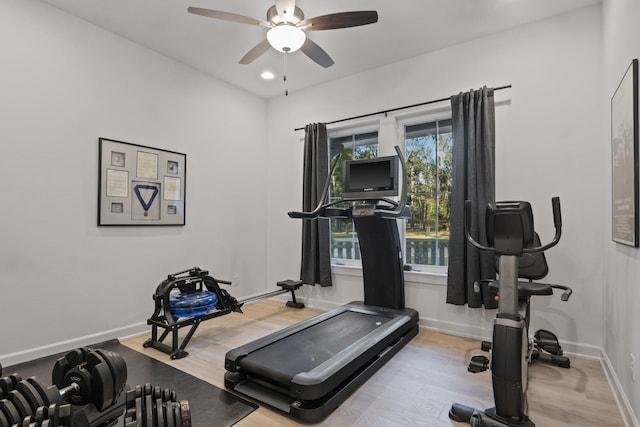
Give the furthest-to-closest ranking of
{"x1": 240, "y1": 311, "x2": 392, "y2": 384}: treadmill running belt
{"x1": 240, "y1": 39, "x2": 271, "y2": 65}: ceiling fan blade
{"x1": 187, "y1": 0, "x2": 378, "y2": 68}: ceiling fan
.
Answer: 1. {"x1": 240, "y1": 39, "x2": 271, "y2": 65}: ceiling fan blade
2. {"x1": 187, "y1": 0, "x2": 378, "y2": 68}: ceiling fan
3. {"x1": 240, "y1": 311, "x2": 392, "y2": 384}: treadmill running belt

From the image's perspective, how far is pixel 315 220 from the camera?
426 centimetres

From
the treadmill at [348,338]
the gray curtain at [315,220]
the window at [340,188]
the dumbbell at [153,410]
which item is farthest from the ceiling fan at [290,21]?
the dumbbell at [153,410]

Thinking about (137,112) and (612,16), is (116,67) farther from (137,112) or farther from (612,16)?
(612,16)

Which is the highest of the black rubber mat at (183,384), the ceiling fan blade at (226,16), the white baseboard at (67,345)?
Result: the ceiling fan blade at (226,16)

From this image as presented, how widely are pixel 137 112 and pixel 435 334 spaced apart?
392cm

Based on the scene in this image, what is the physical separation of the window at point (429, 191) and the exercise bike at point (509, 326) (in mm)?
1791

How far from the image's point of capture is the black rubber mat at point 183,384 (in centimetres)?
202

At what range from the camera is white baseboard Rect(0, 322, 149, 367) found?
2668mm

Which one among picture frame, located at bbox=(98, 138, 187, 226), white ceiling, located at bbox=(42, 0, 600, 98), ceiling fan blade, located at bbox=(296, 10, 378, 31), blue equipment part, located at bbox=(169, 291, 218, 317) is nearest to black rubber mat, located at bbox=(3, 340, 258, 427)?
blue equipment part, located at bbox=(169, 291, 218, 317)

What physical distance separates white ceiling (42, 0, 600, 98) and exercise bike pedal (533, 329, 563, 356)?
2838mm

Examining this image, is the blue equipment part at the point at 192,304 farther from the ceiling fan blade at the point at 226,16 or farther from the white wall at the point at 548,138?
the ceiling fan blade at the point at 226,16

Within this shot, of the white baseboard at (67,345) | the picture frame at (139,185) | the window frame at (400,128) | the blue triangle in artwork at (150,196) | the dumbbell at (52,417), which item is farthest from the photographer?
the window frame at (400,128)

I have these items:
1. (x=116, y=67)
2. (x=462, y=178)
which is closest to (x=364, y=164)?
(x=462, y=178)

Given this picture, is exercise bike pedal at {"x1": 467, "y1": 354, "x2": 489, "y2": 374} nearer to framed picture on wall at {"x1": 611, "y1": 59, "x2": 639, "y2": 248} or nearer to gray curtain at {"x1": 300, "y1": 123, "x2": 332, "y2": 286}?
framed picture on wall at {"x1": 611, "y1": 59, "x2": 639, "y2": 248}
